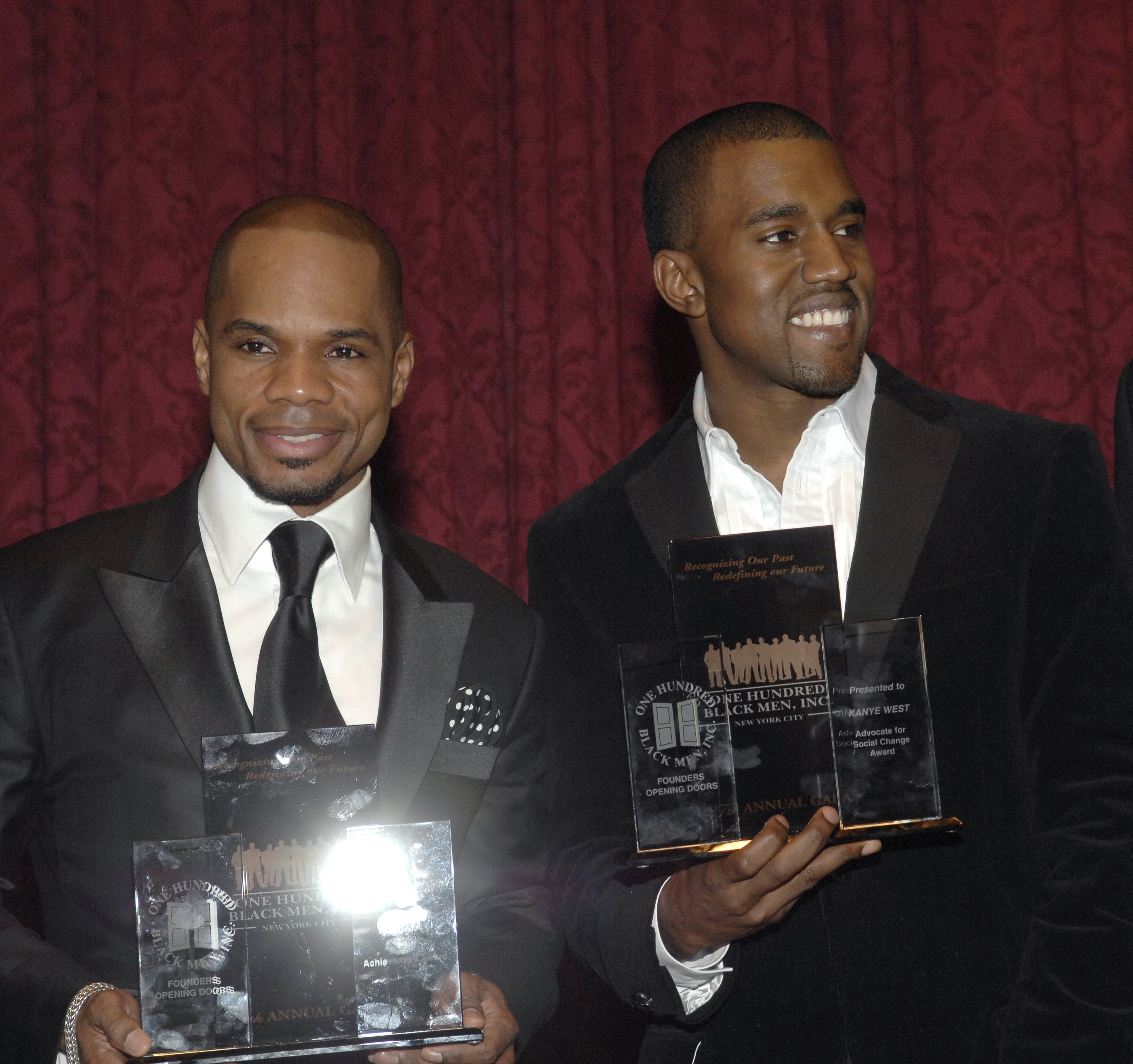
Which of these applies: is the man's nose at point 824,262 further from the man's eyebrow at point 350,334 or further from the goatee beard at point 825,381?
the man's eyebrow at point 350,334

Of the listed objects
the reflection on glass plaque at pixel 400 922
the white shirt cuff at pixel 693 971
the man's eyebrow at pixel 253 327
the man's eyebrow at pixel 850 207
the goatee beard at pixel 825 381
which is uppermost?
the man's eyebrow at pixel 850 207

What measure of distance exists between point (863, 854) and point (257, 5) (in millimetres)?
2829

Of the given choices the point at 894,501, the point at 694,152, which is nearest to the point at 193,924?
the point at 894,501

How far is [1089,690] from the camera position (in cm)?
197

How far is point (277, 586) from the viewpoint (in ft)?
7.00

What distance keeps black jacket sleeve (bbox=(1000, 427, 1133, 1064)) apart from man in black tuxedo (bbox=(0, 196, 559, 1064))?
76 centimetres

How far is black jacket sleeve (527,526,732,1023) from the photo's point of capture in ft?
6.93

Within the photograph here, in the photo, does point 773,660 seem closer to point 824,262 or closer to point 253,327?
point 824,262

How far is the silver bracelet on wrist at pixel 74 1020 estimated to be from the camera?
5.70 ft

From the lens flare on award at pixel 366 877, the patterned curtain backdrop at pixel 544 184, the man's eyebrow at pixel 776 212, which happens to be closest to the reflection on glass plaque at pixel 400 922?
the lens flare on award at pixel 366 877

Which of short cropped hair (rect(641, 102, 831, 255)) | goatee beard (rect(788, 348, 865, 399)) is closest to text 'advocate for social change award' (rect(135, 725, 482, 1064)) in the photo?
goatee beard (rect(788, 348, 865, 399))

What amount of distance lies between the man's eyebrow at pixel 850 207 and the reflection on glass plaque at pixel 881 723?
2.81ft

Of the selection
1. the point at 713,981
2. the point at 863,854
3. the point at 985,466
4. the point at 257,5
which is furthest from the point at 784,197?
the point at 257,5

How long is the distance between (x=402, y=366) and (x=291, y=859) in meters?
0.96
